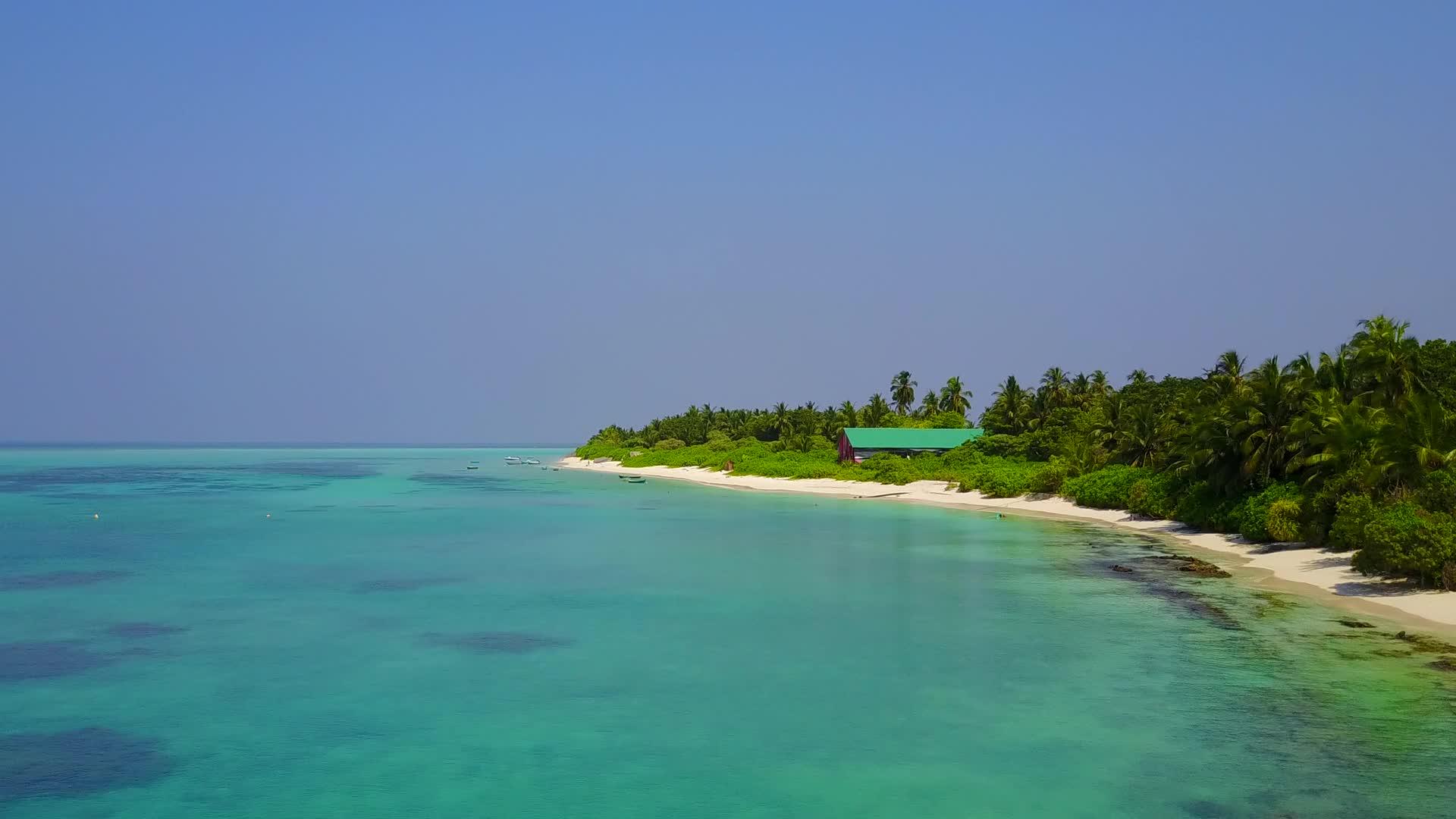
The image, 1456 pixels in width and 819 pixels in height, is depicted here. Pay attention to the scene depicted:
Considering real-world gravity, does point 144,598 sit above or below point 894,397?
below

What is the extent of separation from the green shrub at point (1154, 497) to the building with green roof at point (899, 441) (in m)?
42.7

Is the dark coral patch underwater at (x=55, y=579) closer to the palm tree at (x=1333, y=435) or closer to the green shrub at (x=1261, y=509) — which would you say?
the green shrub at (x=1261, y=509)

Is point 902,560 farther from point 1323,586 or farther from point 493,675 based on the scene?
point 493,675

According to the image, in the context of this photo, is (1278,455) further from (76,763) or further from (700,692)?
(76,763)

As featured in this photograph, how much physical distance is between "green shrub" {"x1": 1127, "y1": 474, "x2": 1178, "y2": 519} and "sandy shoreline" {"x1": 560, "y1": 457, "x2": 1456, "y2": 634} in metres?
0.57

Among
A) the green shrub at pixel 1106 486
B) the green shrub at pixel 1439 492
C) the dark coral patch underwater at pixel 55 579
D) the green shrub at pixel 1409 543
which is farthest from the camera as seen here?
the green shrub at pixel 1106 486

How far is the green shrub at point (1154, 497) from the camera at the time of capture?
2176 inches

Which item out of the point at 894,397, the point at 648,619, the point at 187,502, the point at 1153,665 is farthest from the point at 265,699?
the point at 894,397

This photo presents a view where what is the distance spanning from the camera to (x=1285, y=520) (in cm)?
4088

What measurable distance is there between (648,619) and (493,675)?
7854 mm

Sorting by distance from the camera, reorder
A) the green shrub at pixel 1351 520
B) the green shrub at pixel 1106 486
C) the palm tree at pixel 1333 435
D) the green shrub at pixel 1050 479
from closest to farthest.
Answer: the green shrub at pixel 1351 520
the palm tree at pixel 1333 435
the green shrub at pixel 1106 486
the green shrub at pixel 1050 479

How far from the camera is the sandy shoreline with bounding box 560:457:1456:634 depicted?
93.1 feet

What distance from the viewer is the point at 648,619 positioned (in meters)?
30.6

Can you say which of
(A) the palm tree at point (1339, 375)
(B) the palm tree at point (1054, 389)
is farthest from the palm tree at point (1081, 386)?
(A) the palm tree at point (1339, 375)
